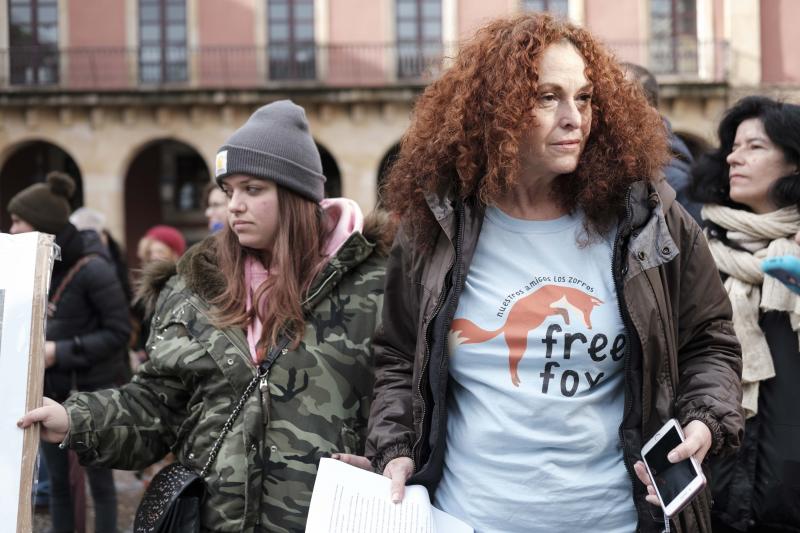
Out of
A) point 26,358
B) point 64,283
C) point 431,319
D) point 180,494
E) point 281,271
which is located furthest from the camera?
point 64,283

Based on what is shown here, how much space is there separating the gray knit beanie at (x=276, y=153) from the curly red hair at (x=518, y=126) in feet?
2.21

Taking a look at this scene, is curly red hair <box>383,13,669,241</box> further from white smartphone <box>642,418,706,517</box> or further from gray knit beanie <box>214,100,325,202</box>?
gray knit beanie <box>214,100,325,202</box>

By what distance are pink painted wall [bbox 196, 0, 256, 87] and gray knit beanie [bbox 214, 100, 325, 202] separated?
64.2 ft

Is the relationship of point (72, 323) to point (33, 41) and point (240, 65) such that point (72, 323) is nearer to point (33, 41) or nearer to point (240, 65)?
point (240, 65)

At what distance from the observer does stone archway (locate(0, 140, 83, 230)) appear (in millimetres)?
24203

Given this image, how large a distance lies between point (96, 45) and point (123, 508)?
1793cm

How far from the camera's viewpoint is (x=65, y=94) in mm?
21281

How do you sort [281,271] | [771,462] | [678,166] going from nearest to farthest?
1. [281,271]
2. [771,462]
3. [678,166]

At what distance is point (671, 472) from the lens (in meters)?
2.01

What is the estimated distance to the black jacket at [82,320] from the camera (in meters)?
5.30

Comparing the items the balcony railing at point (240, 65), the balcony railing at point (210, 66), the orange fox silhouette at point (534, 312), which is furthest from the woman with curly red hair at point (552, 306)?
the balcony railing at point (210, 66)

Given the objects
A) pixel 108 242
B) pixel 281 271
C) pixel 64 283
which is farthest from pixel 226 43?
pixel 281 271

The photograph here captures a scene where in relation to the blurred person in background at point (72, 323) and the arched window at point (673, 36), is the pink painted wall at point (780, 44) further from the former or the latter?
the blurred person in background at point (72, 323)

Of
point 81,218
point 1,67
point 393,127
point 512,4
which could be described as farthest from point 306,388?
point 1,67
